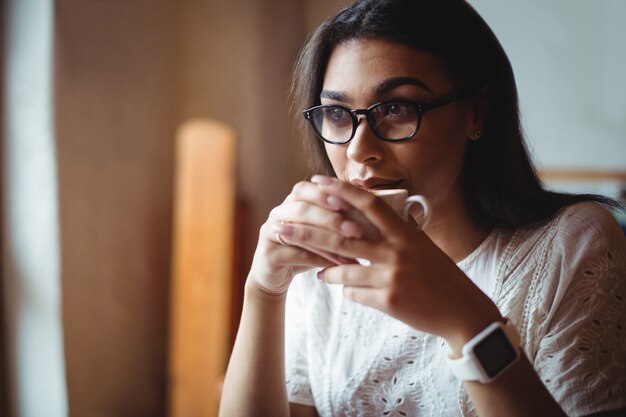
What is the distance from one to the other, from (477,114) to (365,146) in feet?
0.88

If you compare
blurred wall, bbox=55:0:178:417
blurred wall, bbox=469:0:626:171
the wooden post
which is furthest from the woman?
blurred wall, bbox=469:0:626:171

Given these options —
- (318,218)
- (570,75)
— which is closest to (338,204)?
(318,218)

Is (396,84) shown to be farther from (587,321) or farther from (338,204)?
(587,321)

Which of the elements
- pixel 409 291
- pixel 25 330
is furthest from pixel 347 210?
pixel 25 330

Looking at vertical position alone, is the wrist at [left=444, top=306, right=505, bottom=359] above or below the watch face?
above

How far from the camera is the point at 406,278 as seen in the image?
630 millimetres

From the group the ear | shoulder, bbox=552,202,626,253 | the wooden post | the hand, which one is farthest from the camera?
the wooden post

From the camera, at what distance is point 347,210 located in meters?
0.66

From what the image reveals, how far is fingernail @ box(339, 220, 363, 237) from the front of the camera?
2.11 feet

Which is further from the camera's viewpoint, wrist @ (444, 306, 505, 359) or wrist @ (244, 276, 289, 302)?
wrist @ (244, 276, 289, 302)

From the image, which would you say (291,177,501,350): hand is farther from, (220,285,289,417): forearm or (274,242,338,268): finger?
(220,285,289,417): forearm

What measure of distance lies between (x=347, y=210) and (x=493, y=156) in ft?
1.73

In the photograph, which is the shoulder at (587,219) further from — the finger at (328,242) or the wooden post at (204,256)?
the wooden post at (204,256)

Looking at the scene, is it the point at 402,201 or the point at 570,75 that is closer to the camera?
the point at 402,201
